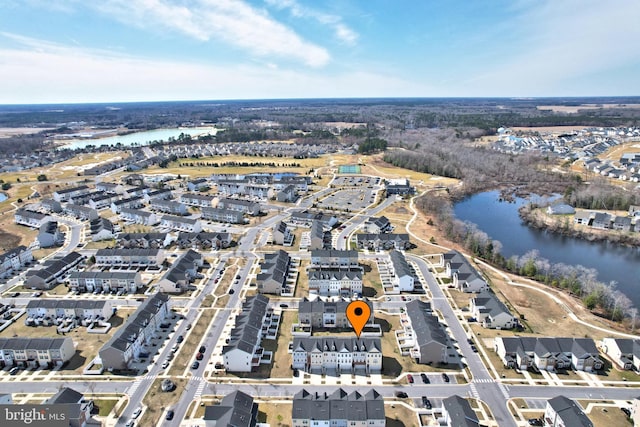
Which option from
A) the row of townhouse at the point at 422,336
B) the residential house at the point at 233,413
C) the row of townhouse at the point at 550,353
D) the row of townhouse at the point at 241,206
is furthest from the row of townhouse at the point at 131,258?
the row of townhouse at the point at 550,353

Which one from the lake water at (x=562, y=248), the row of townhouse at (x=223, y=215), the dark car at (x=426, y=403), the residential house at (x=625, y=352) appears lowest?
the lake water at (x=562, y=248)

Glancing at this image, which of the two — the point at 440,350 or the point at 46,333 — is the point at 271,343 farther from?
the point at 46,333

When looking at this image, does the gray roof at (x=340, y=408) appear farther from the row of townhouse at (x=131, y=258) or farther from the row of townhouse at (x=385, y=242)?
the row of townhouse at (x=131, y=258)

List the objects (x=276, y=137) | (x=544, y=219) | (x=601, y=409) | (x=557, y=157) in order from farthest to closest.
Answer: (x=276, y=137) → (x=557, y=157) → (x=544, y=219) → (x=601, y=409)

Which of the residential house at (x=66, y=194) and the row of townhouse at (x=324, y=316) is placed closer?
the row of townhouse at (x=324, y=316)

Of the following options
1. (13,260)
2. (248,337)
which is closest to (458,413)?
(248,337)

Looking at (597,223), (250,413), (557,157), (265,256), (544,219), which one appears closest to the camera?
(250,413)

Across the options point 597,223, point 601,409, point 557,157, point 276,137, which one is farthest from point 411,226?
point 276,137

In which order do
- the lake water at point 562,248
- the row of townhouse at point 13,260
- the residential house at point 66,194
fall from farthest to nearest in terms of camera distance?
the residential house at point 66,194
the lake water at point 562,248
the row of townhouse at point 13,260
